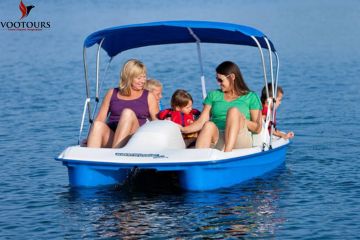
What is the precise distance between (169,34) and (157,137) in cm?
222

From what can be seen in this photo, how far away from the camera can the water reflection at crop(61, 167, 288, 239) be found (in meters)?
9.33

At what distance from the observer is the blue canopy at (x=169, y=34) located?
36.8ft

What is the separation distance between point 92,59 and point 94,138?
48.0ft

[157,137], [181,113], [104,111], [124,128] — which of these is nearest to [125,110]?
[124,128]

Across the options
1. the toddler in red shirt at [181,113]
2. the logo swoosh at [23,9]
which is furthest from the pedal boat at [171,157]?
the logo swoosh at [23,9]

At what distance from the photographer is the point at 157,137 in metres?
10.7

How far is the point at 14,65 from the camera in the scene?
81.1 ft

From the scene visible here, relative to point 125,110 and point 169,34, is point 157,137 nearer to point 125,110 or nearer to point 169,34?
point 125,110

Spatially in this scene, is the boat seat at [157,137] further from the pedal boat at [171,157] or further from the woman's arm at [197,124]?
the woman's arm at [197,124]

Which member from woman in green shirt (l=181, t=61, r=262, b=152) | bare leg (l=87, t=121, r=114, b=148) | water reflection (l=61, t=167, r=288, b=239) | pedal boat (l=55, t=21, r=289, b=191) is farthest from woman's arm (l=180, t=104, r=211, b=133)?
bare leg (l=87, t=121, r=114, b=148)

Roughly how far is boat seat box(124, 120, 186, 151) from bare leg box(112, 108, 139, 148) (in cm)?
21

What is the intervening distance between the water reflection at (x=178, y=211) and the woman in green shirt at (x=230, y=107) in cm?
58

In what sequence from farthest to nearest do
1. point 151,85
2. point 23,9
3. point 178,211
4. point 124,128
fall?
point 23,9 < point 151,85 < point 124,128 < point 178,211

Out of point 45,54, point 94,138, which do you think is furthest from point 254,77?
point 94,138
